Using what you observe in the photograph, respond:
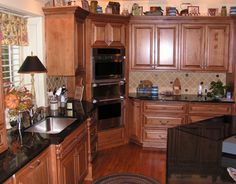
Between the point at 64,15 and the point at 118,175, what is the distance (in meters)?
2.32

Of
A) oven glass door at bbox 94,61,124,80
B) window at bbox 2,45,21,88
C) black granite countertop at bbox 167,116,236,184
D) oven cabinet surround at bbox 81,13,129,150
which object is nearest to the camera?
black granite countertop at bbox 167,116,236,184

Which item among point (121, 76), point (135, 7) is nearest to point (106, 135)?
point (121, 76)

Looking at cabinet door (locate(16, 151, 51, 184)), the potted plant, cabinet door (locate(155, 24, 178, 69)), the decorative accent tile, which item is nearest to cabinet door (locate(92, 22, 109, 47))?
the decorative accent tile

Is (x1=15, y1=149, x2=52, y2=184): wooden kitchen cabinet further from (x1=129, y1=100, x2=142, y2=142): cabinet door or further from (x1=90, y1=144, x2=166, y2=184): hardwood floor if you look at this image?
(x1=129, y1=100, x2=142, y2=142): cabinet door

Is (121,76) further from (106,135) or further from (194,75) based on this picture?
(194,75)

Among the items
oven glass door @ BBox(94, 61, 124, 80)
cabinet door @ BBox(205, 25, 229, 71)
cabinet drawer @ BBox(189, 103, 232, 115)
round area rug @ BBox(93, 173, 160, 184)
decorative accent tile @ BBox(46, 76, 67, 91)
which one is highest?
cabinet door @ BBox(205, 25, 229, 71)

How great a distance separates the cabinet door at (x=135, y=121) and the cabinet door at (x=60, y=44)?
4.89ft

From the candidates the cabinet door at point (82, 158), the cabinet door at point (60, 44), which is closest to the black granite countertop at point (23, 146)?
the cabinet door at point (82, 158)

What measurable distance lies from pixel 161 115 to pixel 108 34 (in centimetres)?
163

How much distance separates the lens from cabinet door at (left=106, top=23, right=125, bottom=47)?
16.5 feet

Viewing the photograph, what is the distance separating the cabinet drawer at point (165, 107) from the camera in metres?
5.10

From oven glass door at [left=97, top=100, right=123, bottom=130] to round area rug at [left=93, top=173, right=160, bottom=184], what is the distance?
1.12m

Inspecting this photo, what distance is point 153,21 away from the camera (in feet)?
17.3

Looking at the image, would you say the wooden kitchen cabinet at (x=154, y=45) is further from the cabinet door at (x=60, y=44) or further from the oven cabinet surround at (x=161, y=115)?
the cabinet door at (x=60, y=44)
